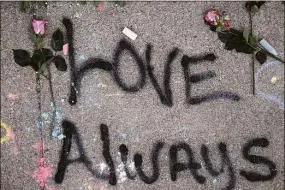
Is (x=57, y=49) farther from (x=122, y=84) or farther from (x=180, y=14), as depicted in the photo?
(x=180, y=14)

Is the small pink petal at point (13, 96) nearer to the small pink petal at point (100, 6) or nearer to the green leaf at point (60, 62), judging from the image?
the green leaf at point (60, 62)

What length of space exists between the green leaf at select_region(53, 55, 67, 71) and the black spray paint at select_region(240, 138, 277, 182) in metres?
1.46

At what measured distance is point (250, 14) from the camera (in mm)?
3590

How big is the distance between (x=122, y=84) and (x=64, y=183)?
0.85 m

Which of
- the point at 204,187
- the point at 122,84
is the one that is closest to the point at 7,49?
the point at 122,84

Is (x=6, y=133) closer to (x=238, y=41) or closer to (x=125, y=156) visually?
(x=125, y=156)

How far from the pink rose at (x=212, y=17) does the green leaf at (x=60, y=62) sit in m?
1.08

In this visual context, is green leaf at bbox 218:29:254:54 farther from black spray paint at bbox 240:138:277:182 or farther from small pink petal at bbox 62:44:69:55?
small pink petal at bbox 62:44:69:55

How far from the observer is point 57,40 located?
3.52m

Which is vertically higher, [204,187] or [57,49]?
[57,49]

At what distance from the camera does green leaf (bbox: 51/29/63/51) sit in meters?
3.52

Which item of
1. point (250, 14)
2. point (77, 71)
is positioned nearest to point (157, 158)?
point (77, 71)

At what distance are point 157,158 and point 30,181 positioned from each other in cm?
95

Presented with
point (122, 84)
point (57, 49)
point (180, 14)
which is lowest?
point (122, 84)
